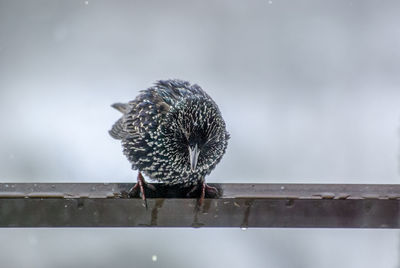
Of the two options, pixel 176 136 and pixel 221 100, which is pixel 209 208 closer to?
→ pixel 176 136

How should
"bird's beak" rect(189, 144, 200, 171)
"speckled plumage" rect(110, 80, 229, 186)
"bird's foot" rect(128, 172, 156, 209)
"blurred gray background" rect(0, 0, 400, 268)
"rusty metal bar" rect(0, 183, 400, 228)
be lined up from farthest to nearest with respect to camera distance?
"blurred gray background" rect(0, 0, 400, 268) < "speckled plumage" rect(110, 80, 229, 186) < "bird's beak" rect(189, 144, 200, 171) < "bird's foot" rect(128, 172, 156, 209) < "rusty metal bar" rect(0, 183, 400, 228)

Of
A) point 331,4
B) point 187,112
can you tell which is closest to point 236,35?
point 331,4

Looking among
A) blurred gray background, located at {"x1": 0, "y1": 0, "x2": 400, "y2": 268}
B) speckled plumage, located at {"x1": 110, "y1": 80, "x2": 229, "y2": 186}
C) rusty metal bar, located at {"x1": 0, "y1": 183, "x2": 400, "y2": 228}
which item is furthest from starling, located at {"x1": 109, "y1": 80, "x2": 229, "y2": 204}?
blurred gray background, located at {"x1": 0, "y1": 0, "x2": 400, "y2": 268}

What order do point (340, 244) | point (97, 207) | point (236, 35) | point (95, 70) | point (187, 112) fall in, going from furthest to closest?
1. point (236, 35)
2. point (95, 70)
3. point (340, 244)
4. point (187, 112)
5. point (97, 207)

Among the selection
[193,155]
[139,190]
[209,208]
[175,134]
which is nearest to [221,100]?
[175,134]

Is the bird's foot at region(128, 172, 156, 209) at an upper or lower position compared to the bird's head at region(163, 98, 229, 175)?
A: lower

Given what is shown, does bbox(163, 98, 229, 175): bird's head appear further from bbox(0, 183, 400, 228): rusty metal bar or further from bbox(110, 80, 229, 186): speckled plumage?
bbox(0, 183, 400, 228): rusty metal bar

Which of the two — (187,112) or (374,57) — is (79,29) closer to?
(374,57)
